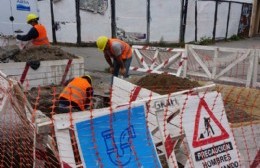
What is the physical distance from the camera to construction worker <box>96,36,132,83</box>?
766 centimetres

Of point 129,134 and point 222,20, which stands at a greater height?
point 129,134

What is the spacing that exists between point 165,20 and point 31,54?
36.2ft

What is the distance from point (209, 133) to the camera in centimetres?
380

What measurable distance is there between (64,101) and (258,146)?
272cm

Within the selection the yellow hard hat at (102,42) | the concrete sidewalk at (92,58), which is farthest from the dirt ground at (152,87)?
the concrete sidewalk at (92,58)

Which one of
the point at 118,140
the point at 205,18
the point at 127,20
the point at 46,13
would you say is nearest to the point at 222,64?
the point at 118,140

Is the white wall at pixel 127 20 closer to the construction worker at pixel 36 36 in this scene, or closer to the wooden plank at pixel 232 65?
A: the construction worker at pixel 36 36

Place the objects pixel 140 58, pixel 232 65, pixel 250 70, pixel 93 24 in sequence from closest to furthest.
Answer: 1. pixel 250 70
2. pixel 232 65
3. pixel 140 58
4. pixel 93 24

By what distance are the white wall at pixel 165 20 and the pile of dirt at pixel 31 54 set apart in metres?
10.0

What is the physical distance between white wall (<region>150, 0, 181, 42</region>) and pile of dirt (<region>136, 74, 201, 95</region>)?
1020 cm

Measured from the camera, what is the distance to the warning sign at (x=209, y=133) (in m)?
3.70

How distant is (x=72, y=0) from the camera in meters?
16.5

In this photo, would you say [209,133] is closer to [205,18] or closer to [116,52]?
[116,52]

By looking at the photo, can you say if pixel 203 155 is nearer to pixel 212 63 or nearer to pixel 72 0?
pixel 212 63
